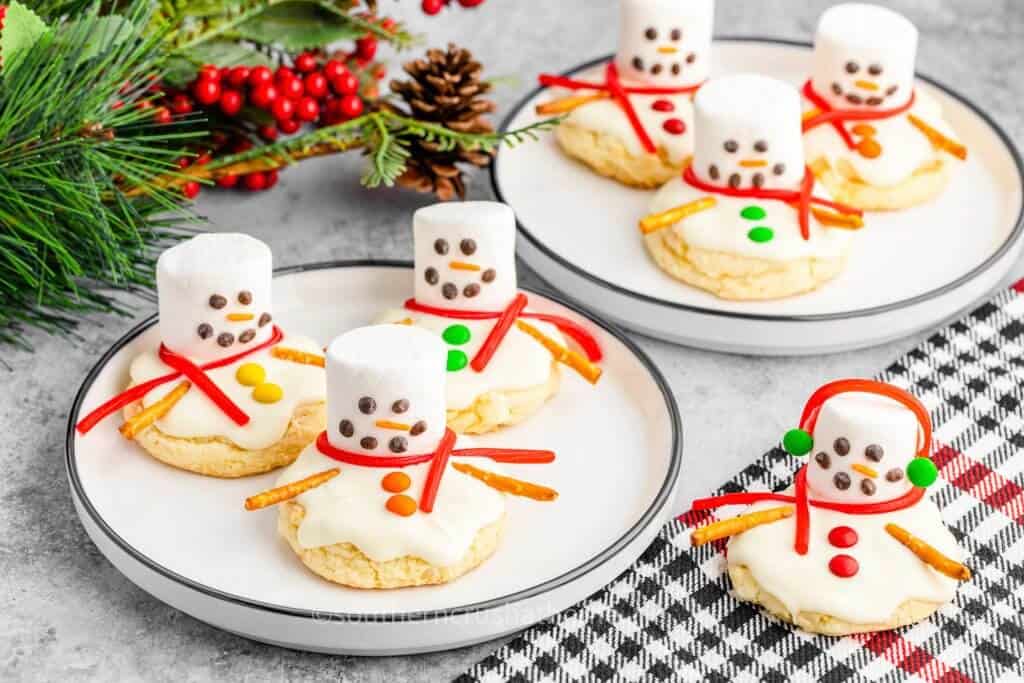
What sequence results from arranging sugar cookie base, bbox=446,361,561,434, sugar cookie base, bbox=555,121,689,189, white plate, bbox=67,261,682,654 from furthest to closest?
1. sugar cookie base, bbox=555,121,689,189
2. sugar cookie base, bbox=446,361,561,434
3. white plate, bbox=67,261,682,654

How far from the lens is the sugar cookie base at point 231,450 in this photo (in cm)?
211

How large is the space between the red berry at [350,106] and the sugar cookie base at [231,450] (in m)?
0.76

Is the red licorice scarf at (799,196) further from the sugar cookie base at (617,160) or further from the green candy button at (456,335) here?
the green candy button at (456,335)

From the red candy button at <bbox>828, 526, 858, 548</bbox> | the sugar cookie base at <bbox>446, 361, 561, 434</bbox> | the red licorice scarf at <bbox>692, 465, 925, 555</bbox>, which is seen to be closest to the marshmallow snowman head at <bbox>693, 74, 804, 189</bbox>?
the sugar cookie base at <bbox>446, 361, 561, 434</bbox>

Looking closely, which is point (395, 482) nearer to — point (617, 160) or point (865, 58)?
point (617, 160)

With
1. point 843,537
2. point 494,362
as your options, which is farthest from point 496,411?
point 843,537

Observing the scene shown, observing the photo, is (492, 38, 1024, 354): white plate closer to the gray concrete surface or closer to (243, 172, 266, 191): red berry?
the gray concrete surface

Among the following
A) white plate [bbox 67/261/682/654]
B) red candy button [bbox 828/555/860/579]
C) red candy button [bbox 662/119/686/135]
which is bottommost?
white plate [bbox 67/261/682/654]

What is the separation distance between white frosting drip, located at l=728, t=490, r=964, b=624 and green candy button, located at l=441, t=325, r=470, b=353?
1.72 feet

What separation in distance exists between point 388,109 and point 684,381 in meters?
0.77

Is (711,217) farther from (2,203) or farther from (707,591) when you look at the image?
(2,203)

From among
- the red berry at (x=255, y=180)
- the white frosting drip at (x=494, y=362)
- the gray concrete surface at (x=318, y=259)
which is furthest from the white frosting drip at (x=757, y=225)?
the red berry at (x=255, y=180)

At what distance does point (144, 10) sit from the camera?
7.92 ft

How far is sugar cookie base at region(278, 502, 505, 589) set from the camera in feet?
6.25
